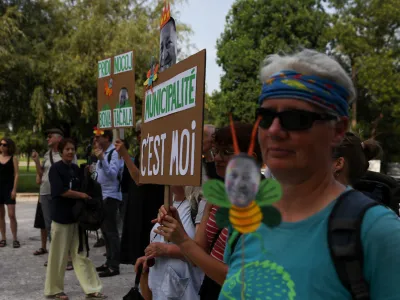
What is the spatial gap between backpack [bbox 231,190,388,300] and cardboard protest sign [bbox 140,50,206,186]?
41.5 inches

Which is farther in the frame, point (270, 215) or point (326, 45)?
point (326, 45)

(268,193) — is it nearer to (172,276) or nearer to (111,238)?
(172,276)

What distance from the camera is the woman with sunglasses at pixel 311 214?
1.18 meters

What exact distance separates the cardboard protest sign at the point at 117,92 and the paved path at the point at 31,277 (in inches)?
88.9

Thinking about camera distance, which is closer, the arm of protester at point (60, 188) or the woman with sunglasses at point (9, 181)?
the arm of protester at point (60, 188)

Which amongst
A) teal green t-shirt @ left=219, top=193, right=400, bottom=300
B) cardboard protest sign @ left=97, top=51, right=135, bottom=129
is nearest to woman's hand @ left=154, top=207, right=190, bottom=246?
teal green t-shirt @ left=219, top=193, right=400, bottom=300

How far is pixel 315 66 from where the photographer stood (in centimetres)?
134

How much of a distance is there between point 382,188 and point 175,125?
4.81 ft

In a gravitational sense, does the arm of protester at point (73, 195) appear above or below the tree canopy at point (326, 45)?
below

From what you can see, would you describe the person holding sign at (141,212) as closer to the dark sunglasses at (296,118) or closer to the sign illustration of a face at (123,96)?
the sign illustration of a face at (123,96)

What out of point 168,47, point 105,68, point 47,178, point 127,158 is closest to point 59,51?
point 47,178

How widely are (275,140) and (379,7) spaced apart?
30.9m

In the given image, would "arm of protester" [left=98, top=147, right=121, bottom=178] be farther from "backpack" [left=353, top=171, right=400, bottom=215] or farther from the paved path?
"backpack" [left=353, top=171, right=400, bottom=215]

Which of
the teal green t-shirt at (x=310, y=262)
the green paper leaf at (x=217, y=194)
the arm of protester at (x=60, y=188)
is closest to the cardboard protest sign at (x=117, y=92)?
the arm of protester at (x=60, y=188)
